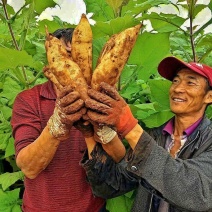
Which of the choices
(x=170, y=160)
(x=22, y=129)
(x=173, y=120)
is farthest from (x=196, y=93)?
(x=22, y=129)

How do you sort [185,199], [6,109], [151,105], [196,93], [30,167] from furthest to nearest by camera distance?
[6,109] → [151,105] → [196,93] → [30,167] → [185,199]

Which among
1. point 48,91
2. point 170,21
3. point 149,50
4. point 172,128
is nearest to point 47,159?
point 48,91

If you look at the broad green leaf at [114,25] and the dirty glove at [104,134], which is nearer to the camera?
the dirty glove at [104,134]

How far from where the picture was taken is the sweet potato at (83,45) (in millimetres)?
1479

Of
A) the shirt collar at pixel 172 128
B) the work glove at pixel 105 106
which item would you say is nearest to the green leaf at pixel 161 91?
the shirt collar at pixel 172 128

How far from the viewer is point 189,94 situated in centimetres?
183

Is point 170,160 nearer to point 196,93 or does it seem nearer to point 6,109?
point 196,93

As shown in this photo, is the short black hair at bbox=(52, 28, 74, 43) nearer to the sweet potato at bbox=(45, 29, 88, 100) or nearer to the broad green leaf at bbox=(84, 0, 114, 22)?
the sweet potato at bbox=(45, 29, 88, 100)

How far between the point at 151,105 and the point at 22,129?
0.70 m

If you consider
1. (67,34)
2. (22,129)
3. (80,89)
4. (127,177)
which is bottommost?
(127,177)

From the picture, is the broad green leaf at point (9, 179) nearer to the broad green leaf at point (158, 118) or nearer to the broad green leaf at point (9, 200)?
the broad green leaf at point (9, 200)

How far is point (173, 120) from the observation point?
2006mm

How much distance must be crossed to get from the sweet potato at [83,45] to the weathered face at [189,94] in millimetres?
499

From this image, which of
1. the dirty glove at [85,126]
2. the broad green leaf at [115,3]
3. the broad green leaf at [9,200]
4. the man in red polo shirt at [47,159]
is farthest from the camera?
the broad green leaf at [9,200]
